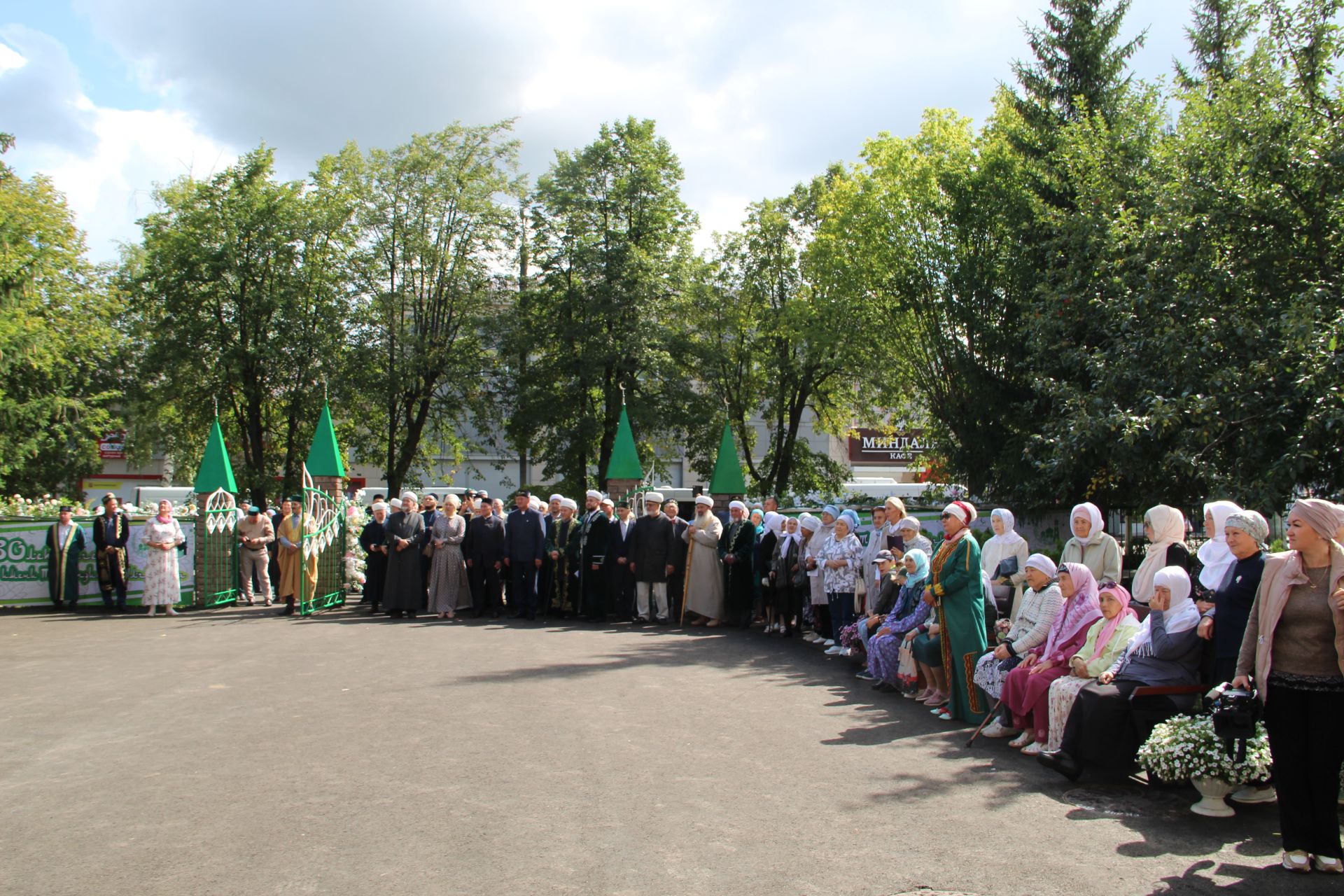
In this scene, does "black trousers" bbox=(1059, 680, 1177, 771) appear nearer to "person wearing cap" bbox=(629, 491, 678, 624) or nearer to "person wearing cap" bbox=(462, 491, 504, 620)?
"person wearing cap" bbox=(629, 491, 678, 624)

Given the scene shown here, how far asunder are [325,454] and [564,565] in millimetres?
6841

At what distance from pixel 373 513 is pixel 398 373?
16.6m

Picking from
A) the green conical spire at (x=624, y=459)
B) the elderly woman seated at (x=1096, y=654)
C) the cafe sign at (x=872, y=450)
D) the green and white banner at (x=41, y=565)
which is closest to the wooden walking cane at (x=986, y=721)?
the elderly woman seated at (x=1096, y=654)

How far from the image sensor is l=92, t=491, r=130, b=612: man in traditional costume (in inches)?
682

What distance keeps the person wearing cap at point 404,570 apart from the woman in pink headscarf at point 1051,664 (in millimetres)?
10645

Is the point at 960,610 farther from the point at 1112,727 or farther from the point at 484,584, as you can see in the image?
the point at 484,584

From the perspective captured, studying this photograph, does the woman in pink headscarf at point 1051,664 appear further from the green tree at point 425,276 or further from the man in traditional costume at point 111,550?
the green tree at point 425,276

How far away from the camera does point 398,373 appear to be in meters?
32.9

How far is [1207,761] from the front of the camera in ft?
19.4

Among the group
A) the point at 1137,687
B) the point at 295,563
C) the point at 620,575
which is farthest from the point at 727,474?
the point at 1137,687

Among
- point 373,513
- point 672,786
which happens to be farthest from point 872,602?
point 373,513

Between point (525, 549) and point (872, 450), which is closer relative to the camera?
point (525, 549)

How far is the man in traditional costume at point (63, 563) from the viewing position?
57.9 ft

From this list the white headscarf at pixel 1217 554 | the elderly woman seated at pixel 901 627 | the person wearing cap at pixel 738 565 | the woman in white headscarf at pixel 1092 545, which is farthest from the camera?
the person wearing cap at pixel 738 565
